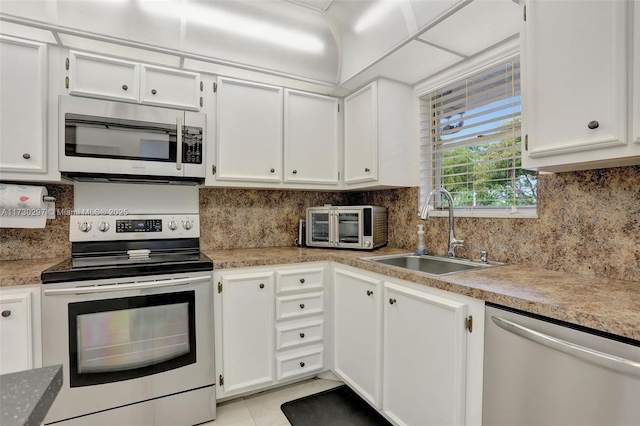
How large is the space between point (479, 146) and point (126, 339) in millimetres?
2318

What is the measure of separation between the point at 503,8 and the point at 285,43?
4.29ft

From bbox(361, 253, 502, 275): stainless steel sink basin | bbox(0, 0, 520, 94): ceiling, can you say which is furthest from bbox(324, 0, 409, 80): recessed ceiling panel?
bbox(361, 253, 502, 275): stainless steel sink basin

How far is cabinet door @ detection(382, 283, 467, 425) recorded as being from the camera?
1317mm

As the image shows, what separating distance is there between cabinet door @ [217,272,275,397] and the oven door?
0.33ft

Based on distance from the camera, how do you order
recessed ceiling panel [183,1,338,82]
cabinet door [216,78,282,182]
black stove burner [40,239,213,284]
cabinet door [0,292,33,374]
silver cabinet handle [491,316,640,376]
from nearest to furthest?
1. silver cabinet handle [491,316,640,376]
2. cabinet door [0,292,33,374]
3. black stove burner [40,239,213,284]
4. recessed ceiling panel [183,1,338,82]
5. cabinet door [216,78,282,182]

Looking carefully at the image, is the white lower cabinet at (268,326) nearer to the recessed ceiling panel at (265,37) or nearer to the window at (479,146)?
the window at (479,146)

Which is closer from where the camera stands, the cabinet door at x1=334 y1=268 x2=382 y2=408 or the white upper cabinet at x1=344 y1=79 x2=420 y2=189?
the cabinet door at x1=334 y1=268 x2=382 y2=408

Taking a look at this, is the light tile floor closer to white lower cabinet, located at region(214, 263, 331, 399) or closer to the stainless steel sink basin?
white lower cabinet, located at region(214, 263, 331, 399)

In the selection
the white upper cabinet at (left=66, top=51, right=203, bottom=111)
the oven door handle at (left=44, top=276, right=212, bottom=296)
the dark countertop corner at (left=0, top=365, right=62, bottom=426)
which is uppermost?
the white upper cabinet at (left=66, top=51, right=203, bottom=111)

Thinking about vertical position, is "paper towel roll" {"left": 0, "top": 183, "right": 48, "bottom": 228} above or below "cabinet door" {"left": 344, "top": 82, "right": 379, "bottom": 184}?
below

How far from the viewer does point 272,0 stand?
2.00m

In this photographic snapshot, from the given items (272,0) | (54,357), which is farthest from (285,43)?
(54,357)

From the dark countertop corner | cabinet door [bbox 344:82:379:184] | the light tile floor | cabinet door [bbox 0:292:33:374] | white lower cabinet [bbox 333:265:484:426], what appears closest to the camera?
the dark countertop corner

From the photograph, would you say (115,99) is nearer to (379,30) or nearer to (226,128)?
(226,128)
